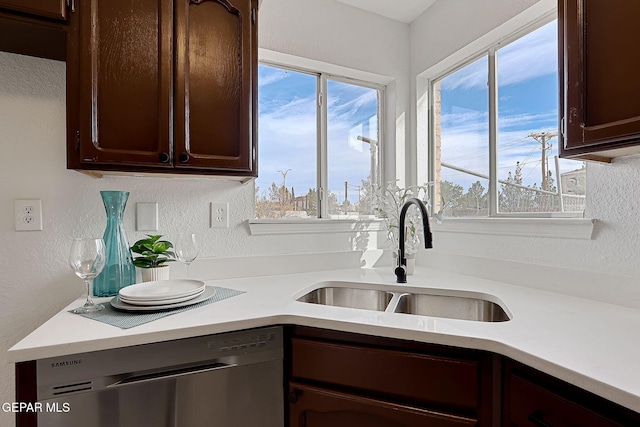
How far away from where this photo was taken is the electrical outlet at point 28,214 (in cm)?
132

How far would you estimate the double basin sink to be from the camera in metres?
1.38

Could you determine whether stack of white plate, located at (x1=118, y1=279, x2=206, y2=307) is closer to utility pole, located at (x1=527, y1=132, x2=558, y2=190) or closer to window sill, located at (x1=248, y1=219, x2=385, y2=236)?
window sill, located at (x1=248, y1=219, x2=385, y2=236)

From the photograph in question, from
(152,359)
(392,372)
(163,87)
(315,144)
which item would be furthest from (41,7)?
(392,372)

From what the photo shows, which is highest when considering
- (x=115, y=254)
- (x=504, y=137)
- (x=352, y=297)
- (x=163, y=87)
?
(x=163, y=87)

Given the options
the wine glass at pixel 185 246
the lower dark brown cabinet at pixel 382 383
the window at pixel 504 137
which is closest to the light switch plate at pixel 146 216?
the wine glass at pixel 185 246

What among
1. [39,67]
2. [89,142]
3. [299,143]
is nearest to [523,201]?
[299,143]

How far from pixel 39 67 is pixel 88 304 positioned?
3.21ft

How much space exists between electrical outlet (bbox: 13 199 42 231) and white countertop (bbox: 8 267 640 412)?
1.19 feet

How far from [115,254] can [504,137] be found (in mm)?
1842

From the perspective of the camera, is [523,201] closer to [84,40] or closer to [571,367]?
[571,367]

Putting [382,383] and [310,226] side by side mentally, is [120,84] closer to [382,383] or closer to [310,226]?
[310,226]

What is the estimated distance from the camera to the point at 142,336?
3.03 ft

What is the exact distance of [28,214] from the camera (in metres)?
1.33

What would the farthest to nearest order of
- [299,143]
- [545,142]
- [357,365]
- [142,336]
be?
[299,143]
[545,142]
[357,365]
[142,336]
